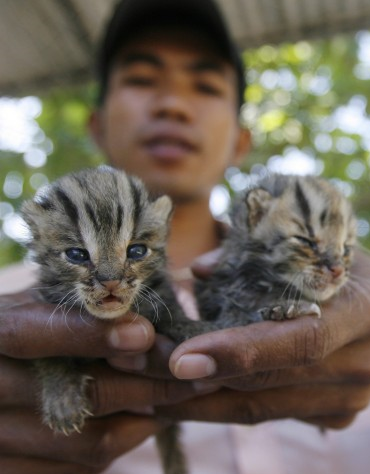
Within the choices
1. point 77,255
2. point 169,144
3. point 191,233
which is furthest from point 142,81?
point 77,255

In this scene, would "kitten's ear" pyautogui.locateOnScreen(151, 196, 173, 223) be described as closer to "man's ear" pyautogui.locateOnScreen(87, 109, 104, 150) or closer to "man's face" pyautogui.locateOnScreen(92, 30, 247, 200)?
"man's face" pyautogui.locateOnScreen(92, 30, 247, 200)

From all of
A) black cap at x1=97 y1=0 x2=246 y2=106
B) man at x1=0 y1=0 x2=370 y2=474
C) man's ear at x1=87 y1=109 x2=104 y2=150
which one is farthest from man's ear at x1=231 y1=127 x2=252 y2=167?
Answer: man's ear at x1=87 y1=109 x2=104 y2=150

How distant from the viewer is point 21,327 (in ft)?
7.57

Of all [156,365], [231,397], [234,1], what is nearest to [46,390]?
[156,365]

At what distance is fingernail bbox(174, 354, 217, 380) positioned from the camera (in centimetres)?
215

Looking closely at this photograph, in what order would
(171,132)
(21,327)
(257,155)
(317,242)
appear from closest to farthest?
(21,327) < (317,242) < (171,132) < (257,155)

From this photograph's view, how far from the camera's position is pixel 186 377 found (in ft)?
7.07

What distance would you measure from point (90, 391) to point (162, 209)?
0.88 m

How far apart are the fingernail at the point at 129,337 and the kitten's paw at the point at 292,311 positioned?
1.87 ft

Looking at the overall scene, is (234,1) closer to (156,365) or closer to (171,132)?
(171,132)

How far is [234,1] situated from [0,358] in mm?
3528

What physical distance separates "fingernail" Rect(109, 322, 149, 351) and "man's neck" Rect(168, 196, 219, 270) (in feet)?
7.59

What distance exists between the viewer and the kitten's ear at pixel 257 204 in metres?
2.78

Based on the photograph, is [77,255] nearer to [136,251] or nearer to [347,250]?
[136,251]
